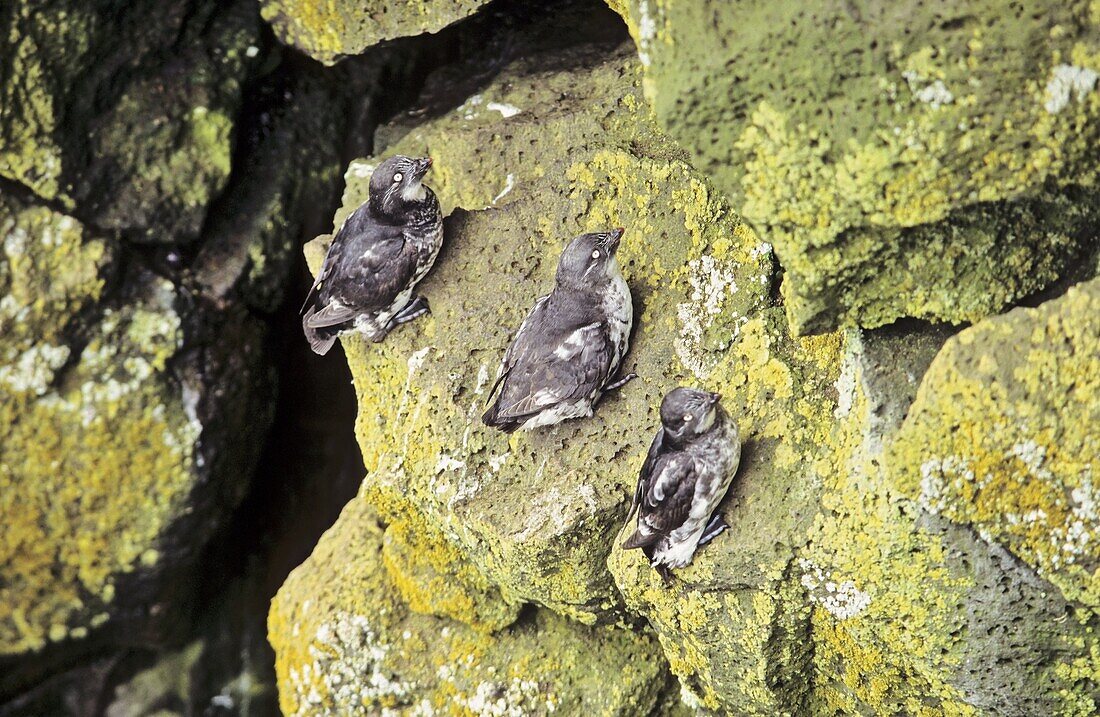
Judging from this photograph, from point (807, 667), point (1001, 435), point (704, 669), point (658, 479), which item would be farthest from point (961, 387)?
point (704, 669)

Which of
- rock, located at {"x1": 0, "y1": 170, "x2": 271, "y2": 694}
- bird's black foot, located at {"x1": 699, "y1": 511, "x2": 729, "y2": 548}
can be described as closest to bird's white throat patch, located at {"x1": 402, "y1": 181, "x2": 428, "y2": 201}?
rock, located at {"x1": 0, "y1": 170, "x2": 271, "y2": 694}

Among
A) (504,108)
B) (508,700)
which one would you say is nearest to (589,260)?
(504,108)

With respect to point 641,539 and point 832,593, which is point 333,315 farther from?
point 832,593

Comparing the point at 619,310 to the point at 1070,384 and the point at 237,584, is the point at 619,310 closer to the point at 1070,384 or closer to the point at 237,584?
the point at 1070,384

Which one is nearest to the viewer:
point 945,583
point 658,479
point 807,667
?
point 945,583

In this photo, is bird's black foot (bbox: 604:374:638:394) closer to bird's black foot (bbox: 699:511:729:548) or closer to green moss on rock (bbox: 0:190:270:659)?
bird's black foot (bbox: 699:511:729:548)

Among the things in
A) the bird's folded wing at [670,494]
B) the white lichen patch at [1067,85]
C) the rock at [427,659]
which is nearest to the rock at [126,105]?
the rock at [427,659]

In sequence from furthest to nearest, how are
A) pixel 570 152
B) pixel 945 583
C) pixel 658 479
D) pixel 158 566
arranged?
1. pixel 158 566
2. pixel 570 152
3. pixel 658 479
4. pixel 945 583
